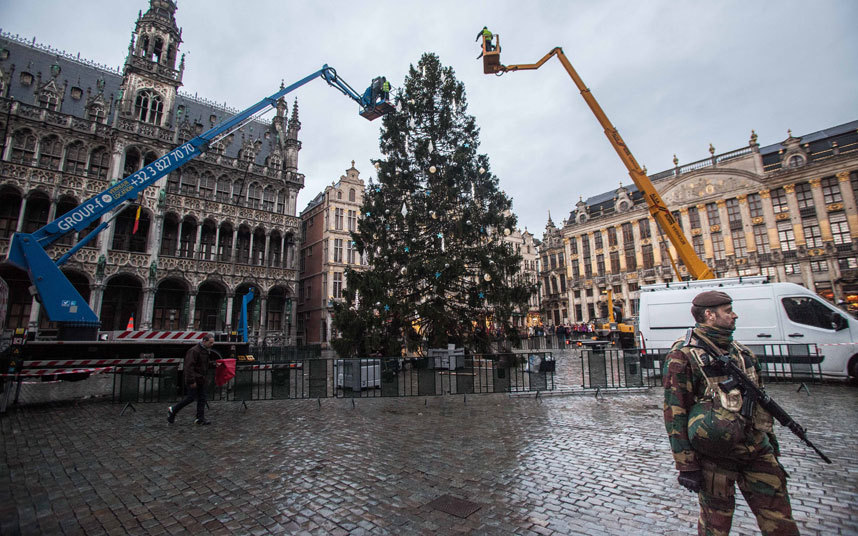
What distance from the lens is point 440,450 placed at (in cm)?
582

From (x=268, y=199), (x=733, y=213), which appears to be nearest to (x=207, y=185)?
(x=268, y=199)

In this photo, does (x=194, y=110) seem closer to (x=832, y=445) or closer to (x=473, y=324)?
(x=473, y=324)

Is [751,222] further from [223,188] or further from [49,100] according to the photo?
[49,100]

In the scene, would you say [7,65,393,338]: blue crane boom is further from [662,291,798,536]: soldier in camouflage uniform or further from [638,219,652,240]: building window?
[638,219,652,240]: building window

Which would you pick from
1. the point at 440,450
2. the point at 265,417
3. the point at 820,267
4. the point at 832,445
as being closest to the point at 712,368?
the point at 440,450

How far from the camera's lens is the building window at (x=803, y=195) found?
3553 cm

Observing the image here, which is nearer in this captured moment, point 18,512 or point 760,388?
point 760,388

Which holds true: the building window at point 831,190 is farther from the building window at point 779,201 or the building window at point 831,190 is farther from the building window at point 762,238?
the building window at point 762,238

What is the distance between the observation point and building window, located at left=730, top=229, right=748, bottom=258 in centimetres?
3834

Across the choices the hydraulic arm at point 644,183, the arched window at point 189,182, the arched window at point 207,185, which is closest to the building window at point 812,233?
the hydraulic arm at point 644,183

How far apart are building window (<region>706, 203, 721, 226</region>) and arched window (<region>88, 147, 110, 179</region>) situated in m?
55.3

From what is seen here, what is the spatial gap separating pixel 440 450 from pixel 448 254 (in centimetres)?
859

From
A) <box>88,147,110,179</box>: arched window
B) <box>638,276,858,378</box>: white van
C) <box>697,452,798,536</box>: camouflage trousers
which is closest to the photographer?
<box>697,452,798,536</box>: camouflage trousers

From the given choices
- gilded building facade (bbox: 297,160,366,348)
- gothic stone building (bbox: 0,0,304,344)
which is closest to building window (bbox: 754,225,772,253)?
gilded building facade (bbox: 297,160,366,348)
